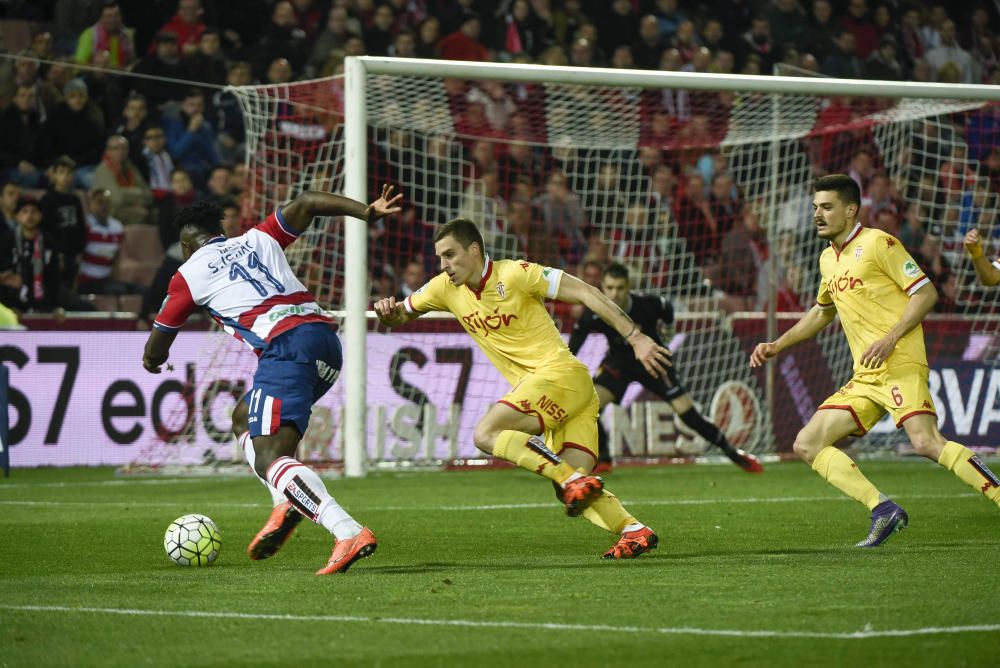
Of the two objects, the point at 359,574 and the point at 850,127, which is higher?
the point at 850,127

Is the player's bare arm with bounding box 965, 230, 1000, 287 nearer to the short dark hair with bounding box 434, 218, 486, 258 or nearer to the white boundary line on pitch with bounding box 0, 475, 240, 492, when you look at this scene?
the short dark hair with bounding box 434, 218, 486, 258

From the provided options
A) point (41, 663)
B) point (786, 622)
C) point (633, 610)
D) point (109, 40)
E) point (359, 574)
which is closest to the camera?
point (41, 663)

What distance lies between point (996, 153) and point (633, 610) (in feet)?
42.6

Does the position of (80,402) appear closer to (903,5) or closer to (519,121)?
(519,121)

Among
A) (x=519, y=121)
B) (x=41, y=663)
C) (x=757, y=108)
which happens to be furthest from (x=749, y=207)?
(x=41, y=663)

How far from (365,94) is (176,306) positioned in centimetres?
665

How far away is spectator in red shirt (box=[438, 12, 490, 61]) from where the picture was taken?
63.9ft

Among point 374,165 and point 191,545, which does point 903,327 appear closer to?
point 191,545

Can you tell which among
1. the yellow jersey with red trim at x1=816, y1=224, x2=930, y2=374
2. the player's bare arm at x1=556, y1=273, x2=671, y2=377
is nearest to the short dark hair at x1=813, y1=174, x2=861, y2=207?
the yellow jersey with red trim at x1=816, y1=224, x2=930, y2=374

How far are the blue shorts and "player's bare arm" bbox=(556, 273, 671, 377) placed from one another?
4.44 feet

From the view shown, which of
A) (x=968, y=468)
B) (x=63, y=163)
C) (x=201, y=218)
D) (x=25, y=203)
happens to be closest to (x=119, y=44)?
(x=63, y=163)

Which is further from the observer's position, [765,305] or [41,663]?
[765,305]

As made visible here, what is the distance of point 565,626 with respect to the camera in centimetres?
550

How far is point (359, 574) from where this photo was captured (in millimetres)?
7277
